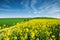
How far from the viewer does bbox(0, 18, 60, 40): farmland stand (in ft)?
6.35

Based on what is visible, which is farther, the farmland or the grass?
the grass

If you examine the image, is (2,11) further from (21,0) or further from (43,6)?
(43,6)

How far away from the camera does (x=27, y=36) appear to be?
1.98m

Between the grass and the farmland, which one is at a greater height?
the grass

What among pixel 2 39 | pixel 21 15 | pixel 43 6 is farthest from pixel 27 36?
pixel 43 6

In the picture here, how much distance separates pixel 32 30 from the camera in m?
2.07

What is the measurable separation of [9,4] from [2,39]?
2.02 feet

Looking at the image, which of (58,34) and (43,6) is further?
(43,6)

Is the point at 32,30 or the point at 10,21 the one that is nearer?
the point at 32,30

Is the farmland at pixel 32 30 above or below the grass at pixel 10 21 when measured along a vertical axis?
below

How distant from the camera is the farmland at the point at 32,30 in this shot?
194 cm

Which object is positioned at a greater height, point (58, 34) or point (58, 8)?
point (58, 8)

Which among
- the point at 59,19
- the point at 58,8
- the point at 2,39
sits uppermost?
the point at 58,8

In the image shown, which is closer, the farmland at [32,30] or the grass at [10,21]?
the farmland at [32,30]
